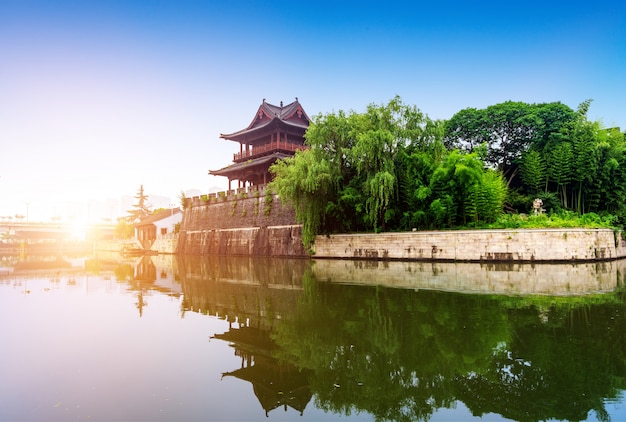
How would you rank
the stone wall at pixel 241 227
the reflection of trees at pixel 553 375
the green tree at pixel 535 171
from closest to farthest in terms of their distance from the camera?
the reflection of trees at pixel 553 375, the green tree at pixel 535 171, the stone wall at pixel 241 227

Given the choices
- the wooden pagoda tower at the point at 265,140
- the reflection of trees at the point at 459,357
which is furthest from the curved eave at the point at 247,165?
the reflection of trees at the point at 459,357

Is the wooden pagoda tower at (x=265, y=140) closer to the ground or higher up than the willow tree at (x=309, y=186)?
higher up

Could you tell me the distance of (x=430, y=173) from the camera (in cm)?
1964

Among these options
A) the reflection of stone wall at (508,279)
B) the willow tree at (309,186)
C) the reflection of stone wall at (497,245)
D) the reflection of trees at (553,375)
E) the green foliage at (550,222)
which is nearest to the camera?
the reflection of trees at (553,375)

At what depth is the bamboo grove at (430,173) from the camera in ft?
62.3

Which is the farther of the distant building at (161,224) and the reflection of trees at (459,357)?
the distant building at (161,224)

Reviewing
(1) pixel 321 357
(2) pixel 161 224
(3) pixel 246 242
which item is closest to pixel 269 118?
(3) pixel 246 242

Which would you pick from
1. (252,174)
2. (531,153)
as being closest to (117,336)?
(531,153)

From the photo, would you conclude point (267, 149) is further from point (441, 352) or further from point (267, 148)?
point (441, 352)

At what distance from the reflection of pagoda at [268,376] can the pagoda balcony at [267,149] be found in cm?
2566

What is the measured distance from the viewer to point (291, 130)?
107 ft

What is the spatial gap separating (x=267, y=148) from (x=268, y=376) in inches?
1128

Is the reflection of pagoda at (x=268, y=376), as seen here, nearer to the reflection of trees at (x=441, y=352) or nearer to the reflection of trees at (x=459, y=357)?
the reflection of trees at (x=441, y=352)

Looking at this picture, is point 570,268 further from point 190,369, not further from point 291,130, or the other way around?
point 291,130
